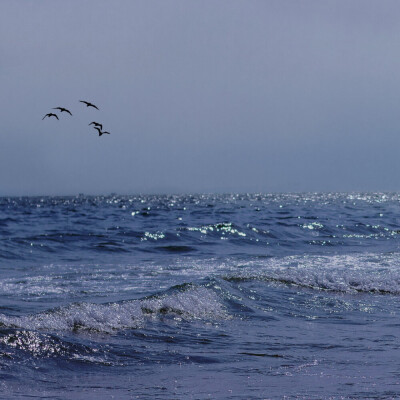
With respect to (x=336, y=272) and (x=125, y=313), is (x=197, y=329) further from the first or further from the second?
(x=336, y=272)

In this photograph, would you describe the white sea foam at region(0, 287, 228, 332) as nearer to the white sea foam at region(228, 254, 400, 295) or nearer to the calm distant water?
the calm distant water

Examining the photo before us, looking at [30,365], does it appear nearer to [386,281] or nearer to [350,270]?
[386,281]

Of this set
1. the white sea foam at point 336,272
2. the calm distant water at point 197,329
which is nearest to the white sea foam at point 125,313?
the calm distant water at point 197,329

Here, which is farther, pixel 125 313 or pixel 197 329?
pixel 125 313

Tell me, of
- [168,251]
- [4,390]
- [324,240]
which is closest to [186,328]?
[4,390]

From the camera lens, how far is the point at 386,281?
13.9 meters

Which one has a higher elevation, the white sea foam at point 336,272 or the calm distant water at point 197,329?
the white sea foam at point 336,272

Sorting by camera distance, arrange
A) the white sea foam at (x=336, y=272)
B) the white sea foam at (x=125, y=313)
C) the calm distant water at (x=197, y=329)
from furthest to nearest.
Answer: the white sea foam at (x=336, y=272)
the white sea foam at (x=125, y=313)
the calm distant water at (x=197, y=329)

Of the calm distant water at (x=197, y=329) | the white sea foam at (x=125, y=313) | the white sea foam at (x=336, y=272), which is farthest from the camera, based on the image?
the white sea foam at (x=336, y=272)

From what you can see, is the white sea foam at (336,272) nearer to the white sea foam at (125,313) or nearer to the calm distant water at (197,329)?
the calm distant water at (197,329)

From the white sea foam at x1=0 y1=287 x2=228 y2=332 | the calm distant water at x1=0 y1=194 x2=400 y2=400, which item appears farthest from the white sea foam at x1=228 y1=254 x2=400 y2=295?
the white sea foam at x1=0 y1=287 x2=228 y2=332

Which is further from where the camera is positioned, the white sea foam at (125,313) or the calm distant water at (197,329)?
the white sea foam at (125,313)

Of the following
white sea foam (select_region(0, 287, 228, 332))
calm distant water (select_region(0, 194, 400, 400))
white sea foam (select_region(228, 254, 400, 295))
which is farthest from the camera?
white sea foam (select_region(228, 254, 400, 295))

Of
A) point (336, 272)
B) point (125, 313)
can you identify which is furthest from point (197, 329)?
point (336, 272)
